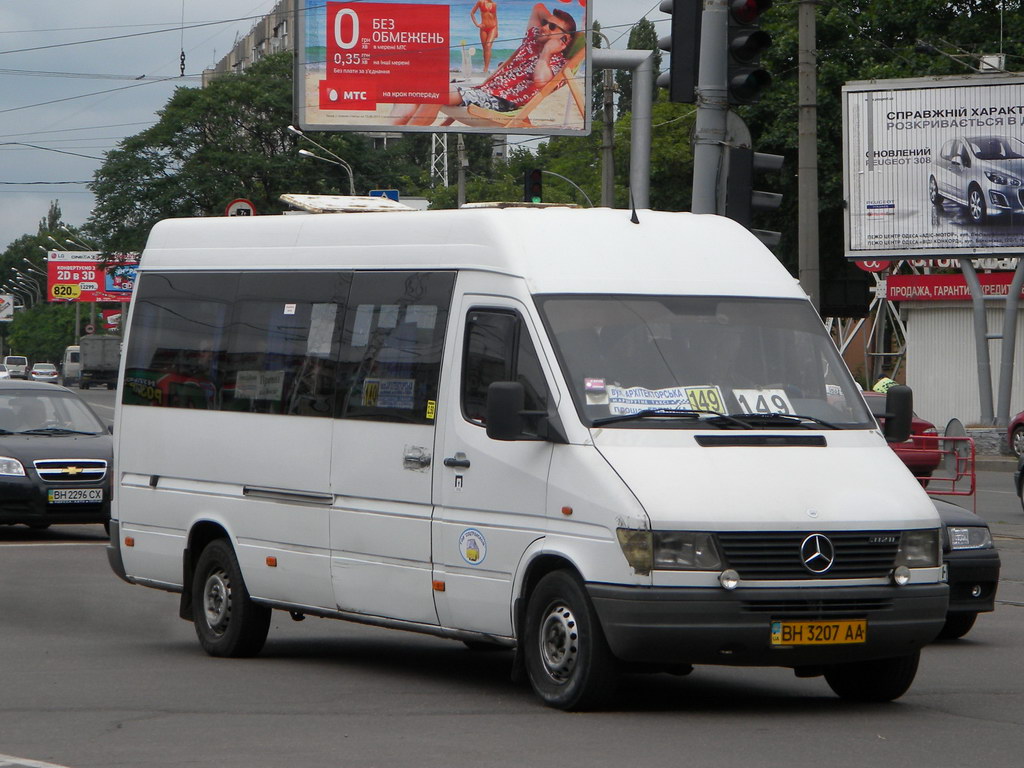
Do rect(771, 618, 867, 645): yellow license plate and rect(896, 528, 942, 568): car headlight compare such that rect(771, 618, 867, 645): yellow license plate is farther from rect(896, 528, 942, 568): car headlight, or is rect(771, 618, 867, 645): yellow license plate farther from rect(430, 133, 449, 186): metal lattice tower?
rect(430, 133, 449, 186): metal lattice tower

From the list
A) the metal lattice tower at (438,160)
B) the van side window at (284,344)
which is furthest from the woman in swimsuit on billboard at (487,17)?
the metal lattice tower at (438,160)

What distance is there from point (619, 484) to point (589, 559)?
0.38m

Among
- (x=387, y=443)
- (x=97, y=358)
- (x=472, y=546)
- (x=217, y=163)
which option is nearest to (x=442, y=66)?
(x=387, y=443)

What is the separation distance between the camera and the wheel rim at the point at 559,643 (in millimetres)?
8383

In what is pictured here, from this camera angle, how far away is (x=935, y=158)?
3441 centimetres

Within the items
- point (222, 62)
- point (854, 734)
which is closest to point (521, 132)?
point (854, 734)

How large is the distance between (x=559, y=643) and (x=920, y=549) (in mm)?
1722

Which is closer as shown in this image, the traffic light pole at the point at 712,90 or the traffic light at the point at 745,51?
the traffic light at the point at 745,51

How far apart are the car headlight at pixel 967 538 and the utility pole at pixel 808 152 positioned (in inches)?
416

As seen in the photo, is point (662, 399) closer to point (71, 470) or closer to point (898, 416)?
point (898, 416)

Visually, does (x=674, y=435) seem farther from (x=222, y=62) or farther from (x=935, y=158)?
(x=222, y=62)

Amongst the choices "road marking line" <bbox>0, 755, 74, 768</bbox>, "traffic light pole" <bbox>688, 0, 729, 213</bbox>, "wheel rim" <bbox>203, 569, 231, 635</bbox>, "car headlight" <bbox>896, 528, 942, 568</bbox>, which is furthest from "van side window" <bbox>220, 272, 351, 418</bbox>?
"traffic light pole" <bbox>688, 0, 729, 213</bbox>

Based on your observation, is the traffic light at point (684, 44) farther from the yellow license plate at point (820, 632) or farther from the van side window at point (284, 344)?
the yellow license plate at point (820, 632)

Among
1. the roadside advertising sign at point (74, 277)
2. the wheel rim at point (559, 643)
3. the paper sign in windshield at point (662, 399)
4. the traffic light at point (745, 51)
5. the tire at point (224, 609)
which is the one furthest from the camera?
the roadside advertising sign at point (74, 277)
